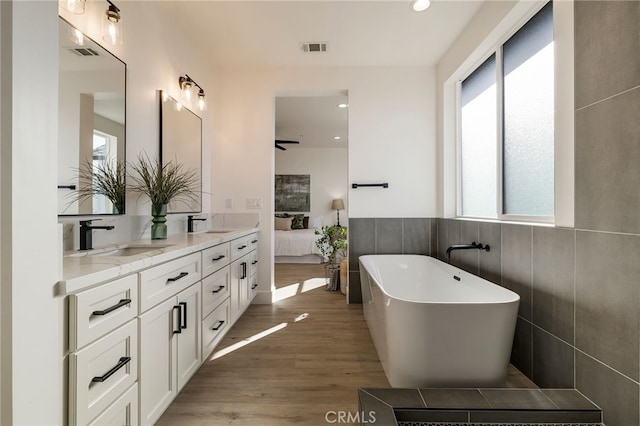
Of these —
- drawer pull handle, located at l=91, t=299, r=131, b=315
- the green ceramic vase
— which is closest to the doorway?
the green ceramic vase

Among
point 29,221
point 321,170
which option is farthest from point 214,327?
point 321,170

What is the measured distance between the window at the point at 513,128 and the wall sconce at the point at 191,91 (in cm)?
254

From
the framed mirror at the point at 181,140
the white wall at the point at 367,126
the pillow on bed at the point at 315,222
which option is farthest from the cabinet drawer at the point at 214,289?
the pillow on bed at the point at 315,222

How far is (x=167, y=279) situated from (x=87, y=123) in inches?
37.5

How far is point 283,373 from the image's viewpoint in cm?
182

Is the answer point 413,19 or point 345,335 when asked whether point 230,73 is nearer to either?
point 413,19

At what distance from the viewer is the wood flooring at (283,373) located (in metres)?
1.47

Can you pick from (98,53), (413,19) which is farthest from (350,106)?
(98,53)

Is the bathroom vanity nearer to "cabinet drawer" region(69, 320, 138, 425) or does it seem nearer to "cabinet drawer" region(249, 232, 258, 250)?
"cabinet drawer" region(69, 320, 138, 425)

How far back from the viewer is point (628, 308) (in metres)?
1.09

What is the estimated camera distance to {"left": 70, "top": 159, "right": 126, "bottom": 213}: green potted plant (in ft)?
4.97

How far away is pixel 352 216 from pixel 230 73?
208cm

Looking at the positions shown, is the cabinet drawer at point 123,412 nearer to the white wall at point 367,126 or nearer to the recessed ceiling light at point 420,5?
the white wall at point 367,126

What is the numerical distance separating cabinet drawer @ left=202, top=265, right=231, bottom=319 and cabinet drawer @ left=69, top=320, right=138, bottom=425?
0.66 metres
